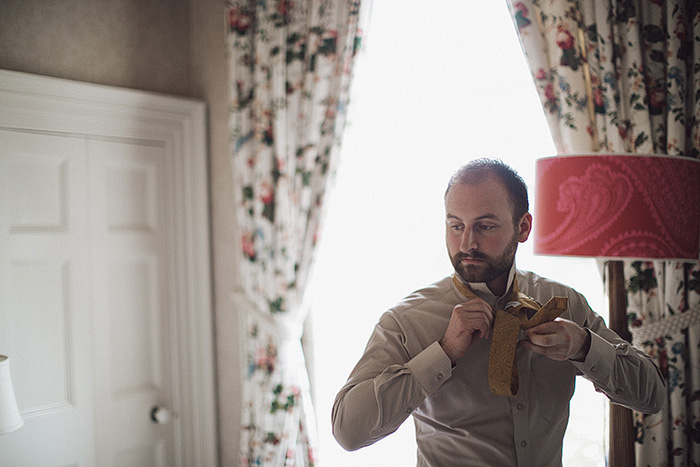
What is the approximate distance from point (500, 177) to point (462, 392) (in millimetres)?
474

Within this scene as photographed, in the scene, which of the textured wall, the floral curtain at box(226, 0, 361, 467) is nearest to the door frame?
the textured wall

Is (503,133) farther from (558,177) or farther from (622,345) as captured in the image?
(622,345)

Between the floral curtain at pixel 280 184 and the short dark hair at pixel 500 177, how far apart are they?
1.10 m

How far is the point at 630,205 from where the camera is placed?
1178 millimetres

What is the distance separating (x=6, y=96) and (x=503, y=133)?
1936mm

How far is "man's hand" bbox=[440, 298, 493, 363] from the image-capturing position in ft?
3.29

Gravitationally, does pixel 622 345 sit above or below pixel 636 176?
below

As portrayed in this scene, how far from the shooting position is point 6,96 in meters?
2.06

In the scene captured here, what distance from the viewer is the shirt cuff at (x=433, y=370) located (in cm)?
104

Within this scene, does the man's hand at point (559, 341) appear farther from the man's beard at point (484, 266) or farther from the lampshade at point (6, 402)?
the lampshade at point (6, 402)

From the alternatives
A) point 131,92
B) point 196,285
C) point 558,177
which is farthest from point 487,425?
point 131,92

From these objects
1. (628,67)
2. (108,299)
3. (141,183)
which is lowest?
(108,299)

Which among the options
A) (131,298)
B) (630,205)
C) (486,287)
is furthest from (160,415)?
(630,205)

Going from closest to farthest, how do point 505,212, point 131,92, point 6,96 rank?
point 505,212 < point 6,96 < point 131,92
